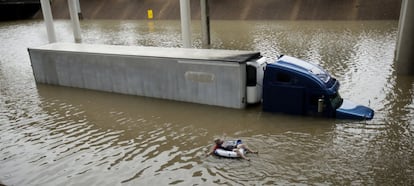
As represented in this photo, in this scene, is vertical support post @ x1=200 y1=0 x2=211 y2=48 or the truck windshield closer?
the truck windshield

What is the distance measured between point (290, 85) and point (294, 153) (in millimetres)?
3061

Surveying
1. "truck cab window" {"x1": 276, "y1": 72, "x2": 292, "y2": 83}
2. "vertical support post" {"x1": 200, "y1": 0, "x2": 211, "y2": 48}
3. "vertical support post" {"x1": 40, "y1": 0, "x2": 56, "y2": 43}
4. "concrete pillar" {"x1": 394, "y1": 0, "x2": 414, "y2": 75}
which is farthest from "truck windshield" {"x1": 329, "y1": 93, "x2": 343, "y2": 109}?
"vertical support post" {"x1": 40, "y1": 0, "x2": 56, "y2": 43}

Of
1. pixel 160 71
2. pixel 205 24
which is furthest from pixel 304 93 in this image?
pixel 205 24

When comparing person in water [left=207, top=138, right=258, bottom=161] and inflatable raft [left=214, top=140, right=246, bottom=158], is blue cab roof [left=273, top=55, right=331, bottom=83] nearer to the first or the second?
person in water [left=207, top=138, right=258, bottom=161]

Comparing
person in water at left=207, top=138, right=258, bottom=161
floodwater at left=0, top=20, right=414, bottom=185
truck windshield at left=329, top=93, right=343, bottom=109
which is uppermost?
truck windshield at left=329, top=93, right=343, bottom=109

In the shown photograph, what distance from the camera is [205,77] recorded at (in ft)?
44.5

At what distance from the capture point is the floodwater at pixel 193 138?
30.1 feet

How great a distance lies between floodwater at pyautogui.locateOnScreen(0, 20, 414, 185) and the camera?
9.17m

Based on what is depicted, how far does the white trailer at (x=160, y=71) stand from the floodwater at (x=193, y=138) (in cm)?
52

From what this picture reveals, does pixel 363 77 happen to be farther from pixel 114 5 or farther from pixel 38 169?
pixel 114 5

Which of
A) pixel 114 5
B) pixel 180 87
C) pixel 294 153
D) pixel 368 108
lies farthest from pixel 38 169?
pixel 114 5

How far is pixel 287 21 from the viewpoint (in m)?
35.8

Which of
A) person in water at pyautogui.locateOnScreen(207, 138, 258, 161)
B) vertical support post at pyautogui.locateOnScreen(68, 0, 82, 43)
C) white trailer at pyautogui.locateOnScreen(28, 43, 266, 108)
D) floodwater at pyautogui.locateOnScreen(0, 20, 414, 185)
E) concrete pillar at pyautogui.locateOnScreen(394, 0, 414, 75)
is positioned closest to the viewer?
floodwater at pyautogui.locateOnScreen(0, 20, 414, 185)

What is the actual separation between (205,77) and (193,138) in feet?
10.1
